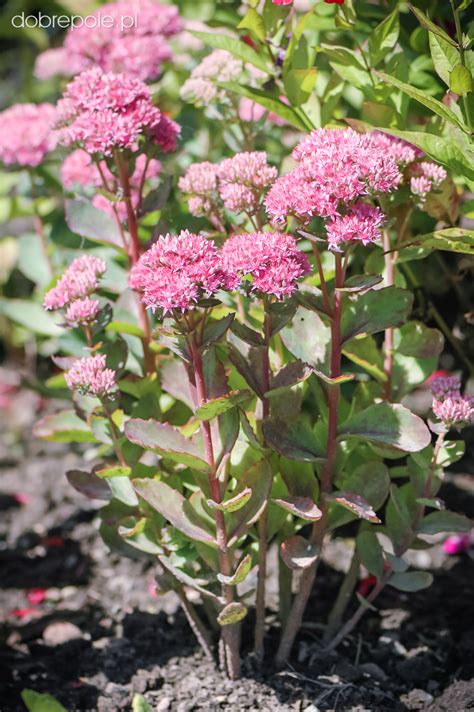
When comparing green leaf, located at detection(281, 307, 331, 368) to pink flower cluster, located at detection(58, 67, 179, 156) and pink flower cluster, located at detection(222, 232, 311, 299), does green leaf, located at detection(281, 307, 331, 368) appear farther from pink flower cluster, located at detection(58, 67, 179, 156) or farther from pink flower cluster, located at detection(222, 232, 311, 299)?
pink flower cluster, located at detection(58, 67, 179, 156)

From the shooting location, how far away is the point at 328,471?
142 cm

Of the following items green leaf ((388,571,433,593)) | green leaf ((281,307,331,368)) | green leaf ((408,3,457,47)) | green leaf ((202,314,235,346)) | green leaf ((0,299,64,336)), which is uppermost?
green leaf ((408,3,457,47))

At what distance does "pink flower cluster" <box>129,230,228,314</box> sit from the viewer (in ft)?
3.76

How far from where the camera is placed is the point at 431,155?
51.8 inches

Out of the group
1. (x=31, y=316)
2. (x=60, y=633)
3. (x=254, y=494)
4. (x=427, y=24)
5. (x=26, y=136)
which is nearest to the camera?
(x=427, y=24)

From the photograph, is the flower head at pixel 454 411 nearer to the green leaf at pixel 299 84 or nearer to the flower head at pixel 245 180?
the flower head at pixel 245 180

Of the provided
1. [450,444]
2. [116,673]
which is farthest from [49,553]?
[450,444]

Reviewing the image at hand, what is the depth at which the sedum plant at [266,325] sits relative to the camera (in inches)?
48.1

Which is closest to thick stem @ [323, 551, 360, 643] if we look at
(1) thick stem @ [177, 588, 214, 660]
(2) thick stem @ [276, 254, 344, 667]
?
(2) thick stem @ [276, 254, 344, 667]

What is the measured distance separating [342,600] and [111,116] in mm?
941

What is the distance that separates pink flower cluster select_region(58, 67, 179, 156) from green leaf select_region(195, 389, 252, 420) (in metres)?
0.45

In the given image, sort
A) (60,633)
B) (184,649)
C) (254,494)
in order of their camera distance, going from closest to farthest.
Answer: (254,494), (184,649), (60,633)

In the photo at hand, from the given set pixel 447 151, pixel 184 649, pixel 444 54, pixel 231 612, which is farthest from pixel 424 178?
pixel 184 649

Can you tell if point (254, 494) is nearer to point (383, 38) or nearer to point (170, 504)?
point (170, 504)
